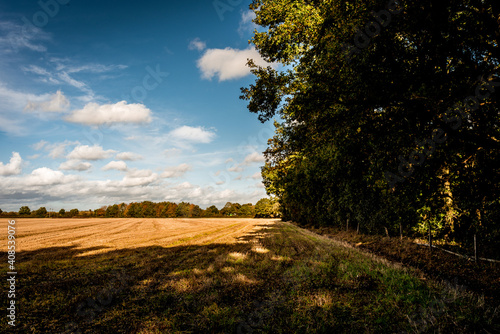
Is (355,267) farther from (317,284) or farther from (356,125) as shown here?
(356,125)

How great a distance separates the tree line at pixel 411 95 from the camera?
22.5ft

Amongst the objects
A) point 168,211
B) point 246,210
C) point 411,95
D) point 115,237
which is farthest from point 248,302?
point 168,211

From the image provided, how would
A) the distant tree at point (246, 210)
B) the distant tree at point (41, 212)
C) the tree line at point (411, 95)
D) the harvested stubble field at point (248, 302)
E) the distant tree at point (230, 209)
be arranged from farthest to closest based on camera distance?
1. the distant tree at point (230, 209)
2. the distant tree at point (246, 210)
3. the distant tree at point (41, 212)
4. the tree line at point (411, 95)
5. the harvested stubble field at point (248, 302)

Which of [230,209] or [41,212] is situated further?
[230,209]

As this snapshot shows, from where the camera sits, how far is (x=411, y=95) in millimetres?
7297

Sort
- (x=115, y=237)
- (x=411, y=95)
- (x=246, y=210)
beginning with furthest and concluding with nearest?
(x=246, y=210)
(x=115, y=237)
(x=411, y=95)

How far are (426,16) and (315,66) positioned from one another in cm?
397

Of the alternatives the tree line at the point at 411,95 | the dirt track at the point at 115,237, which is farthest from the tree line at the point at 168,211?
the tree line at the point at 411,95

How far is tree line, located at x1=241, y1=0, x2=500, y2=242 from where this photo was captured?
685 centimetres

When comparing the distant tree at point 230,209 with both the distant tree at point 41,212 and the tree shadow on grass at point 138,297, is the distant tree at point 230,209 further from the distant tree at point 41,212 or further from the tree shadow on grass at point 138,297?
the tree shadow on grass at point 138,297

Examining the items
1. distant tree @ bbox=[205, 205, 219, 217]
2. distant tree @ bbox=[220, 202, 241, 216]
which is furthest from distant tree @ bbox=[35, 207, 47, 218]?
distant tree @ bbox=[220, 202, 241, 216]

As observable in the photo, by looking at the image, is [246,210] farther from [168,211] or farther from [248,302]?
[248,302]

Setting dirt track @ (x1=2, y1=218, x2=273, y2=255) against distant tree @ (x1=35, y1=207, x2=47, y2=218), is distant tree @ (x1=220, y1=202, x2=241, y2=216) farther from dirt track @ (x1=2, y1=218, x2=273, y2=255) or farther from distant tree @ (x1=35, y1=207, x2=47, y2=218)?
dirt track @ (x1=2, y1=218, x2=273, y2=255)

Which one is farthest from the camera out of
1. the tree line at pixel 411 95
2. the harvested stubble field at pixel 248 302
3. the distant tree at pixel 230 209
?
the distant tree at pixel 230 209
